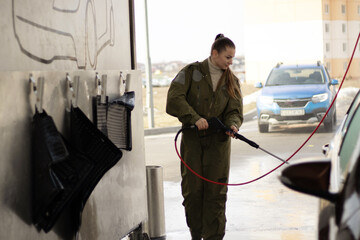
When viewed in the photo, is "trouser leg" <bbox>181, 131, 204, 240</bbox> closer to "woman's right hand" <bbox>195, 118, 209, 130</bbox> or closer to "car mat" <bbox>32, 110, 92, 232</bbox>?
"woman's right hand" <bbox>195, 118, 209, 130</bbox>

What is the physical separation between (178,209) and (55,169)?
479 cm

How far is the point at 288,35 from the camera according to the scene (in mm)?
46781

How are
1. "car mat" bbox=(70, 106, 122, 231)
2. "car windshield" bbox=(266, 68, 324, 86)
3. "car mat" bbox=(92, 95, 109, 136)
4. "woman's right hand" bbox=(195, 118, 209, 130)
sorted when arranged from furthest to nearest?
"car windshield" bbox=(266, 68, 324, 86)
"woman's right hand" bbox=(195, 118, 209, 130)
"car mat" bbox=(92, 95, 109, 136)
"car mat" bbox=(70, 106, 122, 231)

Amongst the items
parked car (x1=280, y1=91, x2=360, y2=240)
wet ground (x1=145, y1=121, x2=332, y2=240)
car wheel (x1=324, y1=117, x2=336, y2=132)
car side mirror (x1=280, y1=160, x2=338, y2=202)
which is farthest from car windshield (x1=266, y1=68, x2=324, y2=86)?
car side mirror (x1=280, y1=160, x2=338, y2=202)

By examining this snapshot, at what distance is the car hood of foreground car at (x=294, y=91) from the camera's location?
58.7 feet

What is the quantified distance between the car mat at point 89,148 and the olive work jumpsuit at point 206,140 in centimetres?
165

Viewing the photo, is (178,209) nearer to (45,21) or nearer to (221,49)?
(221,49)

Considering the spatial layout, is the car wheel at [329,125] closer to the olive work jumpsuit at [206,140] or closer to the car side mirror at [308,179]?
the olive work jumpsuit at [206,140]

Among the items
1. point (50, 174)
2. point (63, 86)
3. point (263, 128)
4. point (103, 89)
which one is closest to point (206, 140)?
point (103, 89)

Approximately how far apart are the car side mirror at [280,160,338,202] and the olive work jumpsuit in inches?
131

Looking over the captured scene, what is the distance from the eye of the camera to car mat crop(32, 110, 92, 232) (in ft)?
13.3

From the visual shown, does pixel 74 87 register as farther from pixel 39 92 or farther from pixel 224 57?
pixel 224 57

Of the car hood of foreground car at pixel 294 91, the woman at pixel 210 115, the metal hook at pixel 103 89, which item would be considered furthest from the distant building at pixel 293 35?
the metal hook at pixel 103 89

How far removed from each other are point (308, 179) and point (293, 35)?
147 feet
